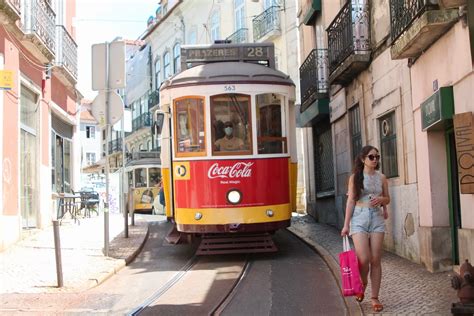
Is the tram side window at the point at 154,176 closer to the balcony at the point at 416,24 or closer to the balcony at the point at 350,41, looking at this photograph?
the balcony at the point at 350,41

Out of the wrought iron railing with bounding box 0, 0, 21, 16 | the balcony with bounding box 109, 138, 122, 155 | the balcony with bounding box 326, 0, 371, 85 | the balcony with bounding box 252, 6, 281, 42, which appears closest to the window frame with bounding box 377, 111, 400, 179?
the balcony with bounding box 326, 0, 371, 85

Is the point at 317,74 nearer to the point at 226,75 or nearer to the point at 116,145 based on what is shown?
the point at 226,75

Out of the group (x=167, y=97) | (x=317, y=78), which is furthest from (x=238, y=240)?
(x=317, y=78)

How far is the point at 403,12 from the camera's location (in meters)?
8.38

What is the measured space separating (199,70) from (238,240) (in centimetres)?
294

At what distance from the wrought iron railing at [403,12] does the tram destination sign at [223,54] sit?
10.2 feet

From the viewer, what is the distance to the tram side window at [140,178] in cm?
2458

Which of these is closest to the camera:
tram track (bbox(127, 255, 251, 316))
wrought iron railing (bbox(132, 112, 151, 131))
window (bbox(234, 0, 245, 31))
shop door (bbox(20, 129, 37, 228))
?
tram track (bbox(127, 255, 251, 316))

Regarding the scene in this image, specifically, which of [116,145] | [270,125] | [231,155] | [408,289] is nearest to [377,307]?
[408,289]

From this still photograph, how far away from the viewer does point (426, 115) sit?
308 inches

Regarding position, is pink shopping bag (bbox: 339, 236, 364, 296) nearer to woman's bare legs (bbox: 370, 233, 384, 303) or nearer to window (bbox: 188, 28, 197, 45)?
woman's bare legs (bbox: 370, 233, 384, 303)

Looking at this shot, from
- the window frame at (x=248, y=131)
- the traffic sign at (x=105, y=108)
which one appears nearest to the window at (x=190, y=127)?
the window frame at (x=248, y=131)

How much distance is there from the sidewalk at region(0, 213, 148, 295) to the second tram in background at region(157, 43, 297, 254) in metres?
1.47

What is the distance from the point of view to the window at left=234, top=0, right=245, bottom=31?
27.8 m
